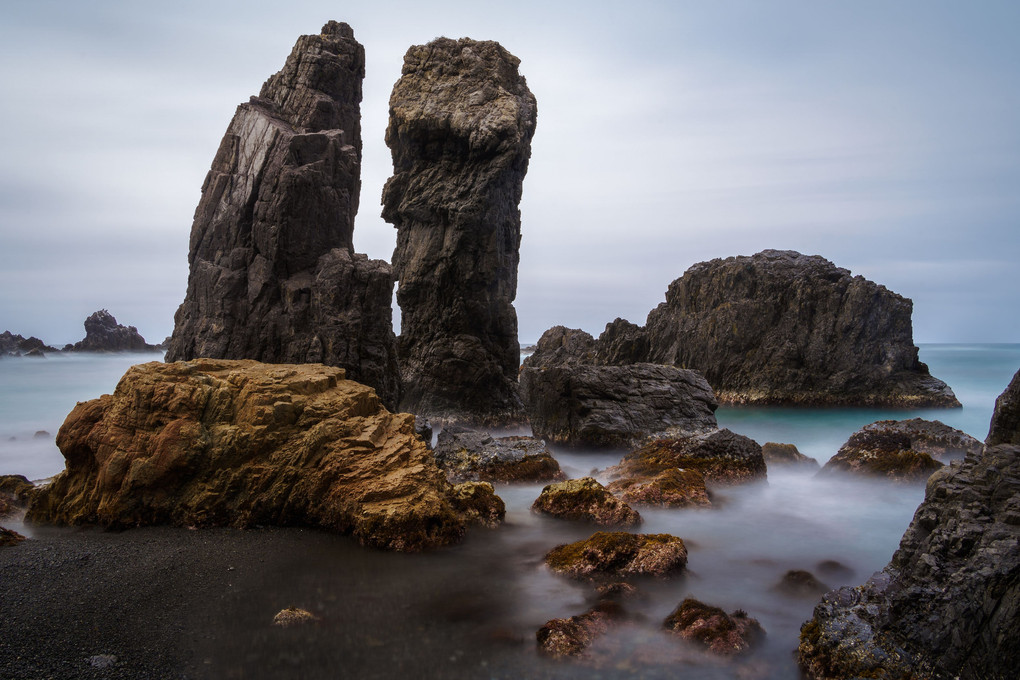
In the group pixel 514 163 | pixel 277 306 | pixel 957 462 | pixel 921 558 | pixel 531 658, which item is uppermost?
pixel 514 163

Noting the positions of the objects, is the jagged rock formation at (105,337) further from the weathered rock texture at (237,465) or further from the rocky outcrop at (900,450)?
the rocky outcrop at (900,450)

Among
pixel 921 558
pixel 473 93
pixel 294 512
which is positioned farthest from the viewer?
pixel 473 93

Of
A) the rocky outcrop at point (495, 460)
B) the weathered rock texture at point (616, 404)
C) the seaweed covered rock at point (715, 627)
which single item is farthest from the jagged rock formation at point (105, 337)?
the seaweed covered rock at point (715, 627)

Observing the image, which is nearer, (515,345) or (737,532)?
(737,532)

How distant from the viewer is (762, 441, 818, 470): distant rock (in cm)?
1778

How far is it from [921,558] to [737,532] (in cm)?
533

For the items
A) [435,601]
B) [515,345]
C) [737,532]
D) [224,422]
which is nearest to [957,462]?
[737,532]

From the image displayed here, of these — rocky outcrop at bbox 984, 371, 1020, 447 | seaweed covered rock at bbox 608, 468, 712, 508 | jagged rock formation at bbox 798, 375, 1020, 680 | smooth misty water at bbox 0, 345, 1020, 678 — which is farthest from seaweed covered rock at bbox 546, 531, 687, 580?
rocky outcrop at bbox 984, 371, 1020, 447

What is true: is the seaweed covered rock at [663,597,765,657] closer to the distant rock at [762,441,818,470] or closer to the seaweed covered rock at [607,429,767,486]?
the seaweed covered rock at [607,429,767,486]

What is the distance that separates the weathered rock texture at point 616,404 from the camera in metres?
19.2

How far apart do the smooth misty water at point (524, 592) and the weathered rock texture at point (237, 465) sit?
2.13 feet

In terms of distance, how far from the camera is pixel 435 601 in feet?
25.1

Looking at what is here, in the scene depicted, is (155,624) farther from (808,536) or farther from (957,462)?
(808,536)

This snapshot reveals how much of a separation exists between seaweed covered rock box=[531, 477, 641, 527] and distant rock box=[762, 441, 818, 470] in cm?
814
